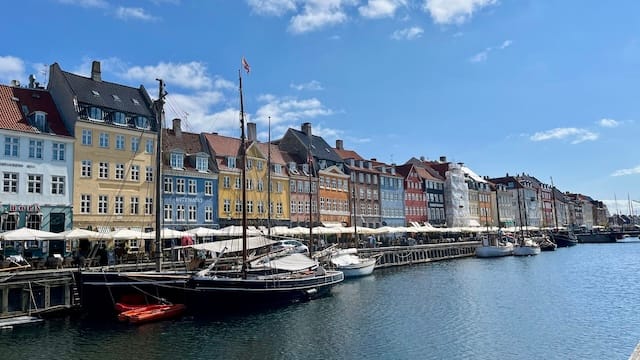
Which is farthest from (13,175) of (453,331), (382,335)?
(453,331)

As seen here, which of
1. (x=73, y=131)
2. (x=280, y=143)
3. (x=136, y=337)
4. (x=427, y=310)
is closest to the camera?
(x=136, y=337)

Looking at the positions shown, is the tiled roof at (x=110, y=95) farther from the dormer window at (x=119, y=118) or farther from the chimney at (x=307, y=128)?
the chimney at (x=307, y=128)

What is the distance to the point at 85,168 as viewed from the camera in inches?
1692

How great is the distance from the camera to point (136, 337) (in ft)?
78.9

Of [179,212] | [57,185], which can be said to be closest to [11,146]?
[57,185]

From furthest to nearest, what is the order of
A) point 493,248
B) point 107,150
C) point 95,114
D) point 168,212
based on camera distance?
point 493,248
point 168,212
point 107,150
point 95,114

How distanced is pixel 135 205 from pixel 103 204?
3027 millimetres

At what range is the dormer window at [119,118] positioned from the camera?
45.6m

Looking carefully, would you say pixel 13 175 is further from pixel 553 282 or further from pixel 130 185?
pixel 553 282

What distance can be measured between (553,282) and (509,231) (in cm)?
5871

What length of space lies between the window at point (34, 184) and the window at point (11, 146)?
1995 millimetres

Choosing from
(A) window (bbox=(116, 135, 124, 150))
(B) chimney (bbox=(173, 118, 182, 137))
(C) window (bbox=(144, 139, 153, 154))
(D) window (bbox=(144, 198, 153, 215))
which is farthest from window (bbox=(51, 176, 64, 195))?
(B) chimney (bbox=(173, 118, 182, 137))

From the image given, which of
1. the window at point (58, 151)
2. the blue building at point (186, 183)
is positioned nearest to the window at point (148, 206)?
the blue building at point (186, 183)

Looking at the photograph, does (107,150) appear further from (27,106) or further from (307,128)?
(307,128)
